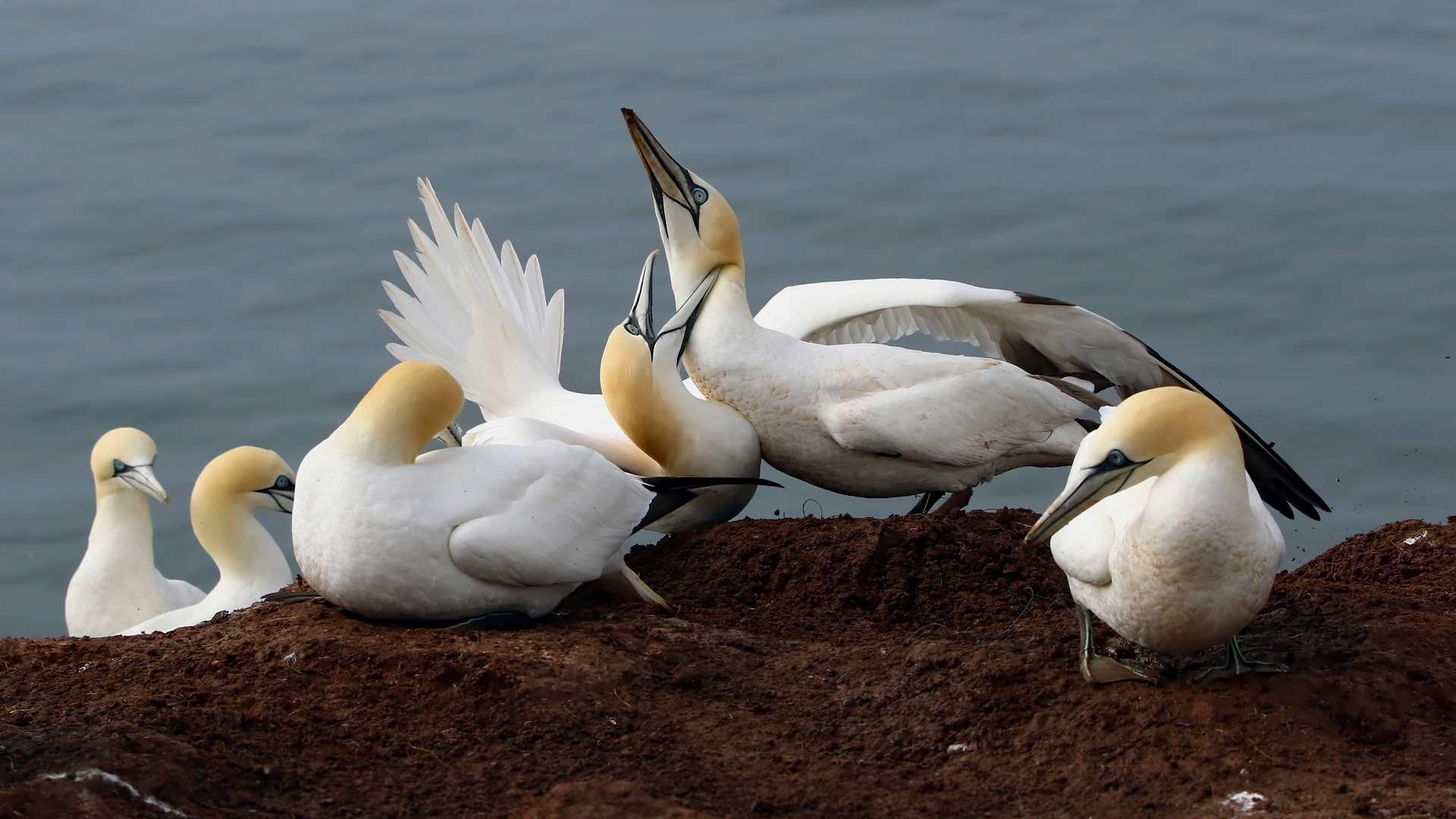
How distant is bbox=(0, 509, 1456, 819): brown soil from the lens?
3420 mm

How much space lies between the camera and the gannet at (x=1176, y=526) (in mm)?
3682

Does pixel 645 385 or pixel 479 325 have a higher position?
pixel 479 325

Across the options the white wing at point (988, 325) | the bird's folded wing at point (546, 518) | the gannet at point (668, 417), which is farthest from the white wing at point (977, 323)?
the bird's folded wing at point (546, 518)

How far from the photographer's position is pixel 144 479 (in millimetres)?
6773

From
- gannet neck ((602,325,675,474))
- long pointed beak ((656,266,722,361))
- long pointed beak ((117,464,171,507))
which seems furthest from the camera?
long pointed beak ((117,464,171,507))

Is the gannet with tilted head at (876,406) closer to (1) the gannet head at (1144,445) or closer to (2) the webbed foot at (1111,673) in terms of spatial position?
(2) the webbed foot at (1111,673)

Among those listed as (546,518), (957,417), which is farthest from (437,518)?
(957,417)

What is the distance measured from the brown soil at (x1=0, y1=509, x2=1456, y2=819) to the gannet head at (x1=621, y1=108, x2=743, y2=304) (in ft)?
6.06

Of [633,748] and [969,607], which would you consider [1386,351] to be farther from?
[633,748]

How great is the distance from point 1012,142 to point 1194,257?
1901mm

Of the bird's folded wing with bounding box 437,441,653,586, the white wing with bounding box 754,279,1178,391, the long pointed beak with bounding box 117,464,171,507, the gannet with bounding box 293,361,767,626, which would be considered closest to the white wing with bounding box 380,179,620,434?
the white wing with bounding box 754,279,1178,391

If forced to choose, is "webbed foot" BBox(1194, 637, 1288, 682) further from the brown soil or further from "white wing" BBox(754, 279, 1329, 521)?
"white wing" BBox(754, 279, 1329, 521)

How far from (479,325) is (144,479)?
1.59 m

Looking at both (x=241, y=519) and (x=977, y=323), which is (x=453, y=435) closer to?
(x=241, y=519)
